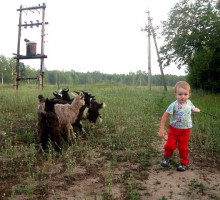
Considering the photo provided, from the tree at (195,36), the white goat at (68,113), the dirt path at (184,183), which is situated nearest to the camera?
the dirt path at (184,183)

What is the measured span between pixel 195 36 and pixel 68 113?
13832 millimetres

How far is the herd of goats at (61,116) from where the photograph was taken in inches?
256

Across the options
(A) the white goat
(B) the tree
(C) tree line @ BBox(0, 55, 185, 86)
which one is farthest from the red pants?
(C) tree line @ BBox(0, 55, 185, 86)

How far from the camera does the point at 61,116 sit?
7.46 m

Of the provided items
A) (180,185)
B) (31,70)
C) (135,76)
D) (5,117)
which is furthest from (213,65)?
(135,76)

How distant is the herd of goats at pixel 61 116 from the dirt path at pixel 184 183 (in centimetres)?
253

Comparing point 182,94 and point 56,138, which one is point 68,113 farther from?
point 182,94

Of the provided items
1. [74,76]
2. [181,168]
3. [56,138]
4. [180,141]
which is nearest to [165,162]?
[181,168]

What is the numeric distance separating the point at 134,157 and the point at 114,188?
1.66 metres

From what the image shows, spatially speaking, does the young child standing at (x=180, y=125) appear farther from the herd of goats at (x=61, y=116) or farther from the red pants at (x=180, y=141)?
the herd of goats at (x=61, y=116)

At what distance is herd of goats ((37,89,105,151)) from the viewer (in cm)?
650

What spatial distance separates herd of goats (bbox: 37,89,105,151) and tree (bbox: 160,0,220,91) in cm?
1149

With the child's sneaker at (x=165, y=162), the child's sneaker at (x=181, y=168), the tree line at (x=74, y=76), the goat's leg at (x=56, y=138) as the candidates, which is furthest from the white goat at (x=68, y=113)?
the tree line at (x=74, y=76)

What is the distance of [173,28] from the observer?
20.7 meters
